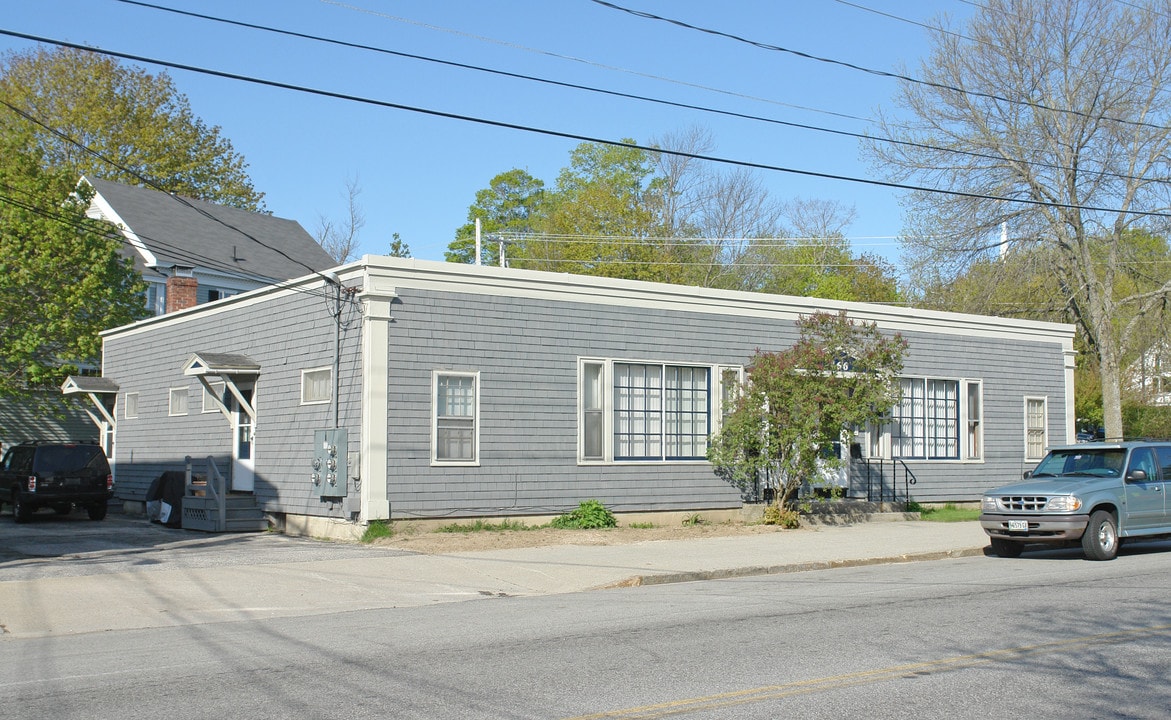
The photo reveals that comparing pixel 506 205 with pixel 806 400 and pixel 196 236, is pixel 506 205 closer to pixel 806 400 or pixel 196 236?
pixel 196 236

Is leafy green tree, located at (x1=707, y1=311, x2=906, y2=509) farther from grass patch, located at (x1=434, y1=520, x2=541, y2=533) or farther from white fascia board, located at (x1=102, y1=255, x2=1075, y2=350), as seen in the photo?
grass patch, located at (x1=434, y1=520, x2=541, y2=533)

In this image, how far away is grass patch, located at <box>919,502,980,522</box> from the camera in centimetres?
2341

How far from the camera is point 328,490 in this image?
18.7 metres

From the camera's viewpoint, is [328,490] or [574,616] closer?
[574,616]

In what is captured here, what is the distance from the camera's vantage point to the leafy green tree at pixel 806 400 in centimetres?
2038

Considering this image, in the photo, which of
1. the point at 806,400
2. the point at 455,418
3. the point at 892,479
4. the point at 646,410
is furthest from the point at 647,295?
the point at 892,479

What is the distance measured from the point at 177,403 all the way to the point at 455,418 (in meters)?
9.02

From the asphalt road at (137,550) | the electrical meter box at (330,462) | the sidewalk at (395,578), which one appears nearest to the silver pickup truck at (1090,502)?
the sidewalk at (395,578)

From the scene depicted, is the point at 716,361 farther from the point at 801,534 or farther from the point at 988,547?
the point at 988,547

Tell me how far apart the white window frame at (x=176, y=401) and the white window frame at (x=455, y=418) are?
8.18 metres

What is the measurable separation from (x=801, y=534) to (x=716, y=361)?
12.9ft

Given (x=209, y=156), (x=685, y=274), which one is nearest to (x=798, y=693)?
(x=685, y=274)

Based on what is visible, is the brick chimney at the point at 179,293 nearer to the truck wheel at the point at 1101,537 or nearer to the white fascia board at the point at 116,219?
the white fascia board at the point at 116,219

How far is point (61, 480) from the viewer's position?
23719 mm
